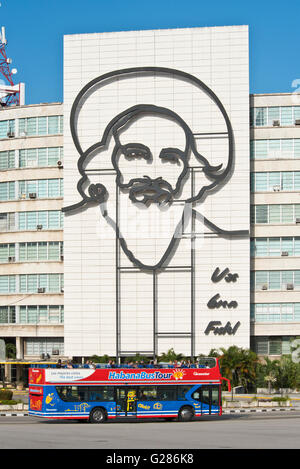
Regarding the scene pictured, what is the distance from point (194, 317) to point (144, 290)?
17.1ft

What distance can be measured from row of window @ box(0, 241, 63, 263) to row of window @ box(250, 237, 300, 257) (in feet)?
62.2

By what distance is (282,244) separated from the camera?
74375 millimetres

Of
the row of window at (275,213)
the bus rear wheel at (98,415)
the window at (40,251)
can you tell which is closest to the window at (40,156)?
the window at (40,251)

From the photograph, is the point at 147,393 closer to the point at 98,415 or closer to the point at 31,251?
the point at 98,415

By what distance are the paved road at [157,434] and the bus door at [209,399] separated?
30.0 inches

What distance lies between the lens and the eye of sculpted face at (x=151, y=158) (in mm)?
72000

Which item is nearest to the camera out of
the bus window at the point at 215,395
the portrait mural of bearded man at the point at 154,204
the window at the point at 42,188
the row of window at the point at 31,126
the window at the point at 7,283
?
the bus window at the point at 215,395

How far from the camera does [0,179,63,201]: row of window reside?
7831cm

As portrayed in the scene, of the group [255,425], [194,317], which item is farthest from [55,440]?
[194,317]

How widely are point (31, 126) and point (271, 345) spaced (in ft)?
105

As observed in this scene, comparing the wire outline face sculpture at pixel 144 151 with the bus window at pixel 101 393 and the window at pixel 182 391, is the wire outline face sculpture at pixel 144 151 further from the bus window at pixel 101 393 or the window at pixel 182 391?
the bus window at pixel 101 393

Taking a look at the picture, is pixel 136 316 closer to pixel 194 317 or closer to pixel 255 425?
pixel 194 317

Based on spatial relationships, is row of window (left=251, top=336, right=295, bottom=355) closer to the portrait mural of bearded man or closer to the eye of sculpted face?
the portrait mural of bearded man

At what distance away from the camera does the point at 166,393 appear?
156 feet
